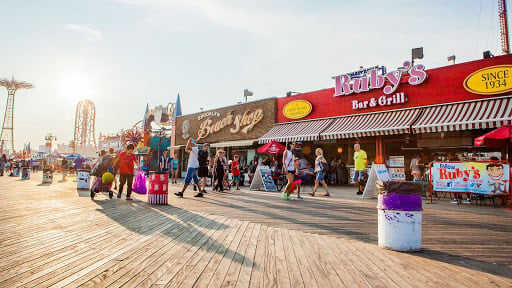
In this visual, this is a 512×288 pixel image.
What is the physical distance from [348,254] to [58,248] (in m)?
3.19

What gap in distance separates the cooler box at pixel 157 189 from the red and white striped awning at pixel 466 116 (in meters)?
11.0

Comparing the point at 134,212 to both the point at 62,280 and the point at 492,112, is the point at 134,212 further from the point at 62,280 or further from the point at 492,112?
the point at 492,112

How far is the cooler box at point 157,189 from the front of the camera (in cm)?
788

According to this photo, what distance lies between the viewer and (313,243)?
3984 mm

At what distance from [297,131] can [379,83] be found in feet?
17.3

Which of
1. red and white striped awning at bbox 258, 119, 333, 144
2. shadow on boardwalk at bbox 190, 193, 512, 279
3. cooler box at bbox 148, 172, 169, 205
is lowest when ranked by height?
shadow on boardwalk at bbox 190, 193, 512, 279

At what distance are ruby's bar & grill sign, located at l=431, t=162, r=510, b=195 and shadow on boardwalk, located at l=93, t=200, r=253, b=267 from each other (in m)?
7.62

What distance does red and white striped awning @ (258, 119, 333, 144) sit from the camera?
17933 mm

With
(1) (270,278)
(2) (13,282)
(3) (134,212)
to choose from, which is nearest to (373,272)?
(1) (270,278)

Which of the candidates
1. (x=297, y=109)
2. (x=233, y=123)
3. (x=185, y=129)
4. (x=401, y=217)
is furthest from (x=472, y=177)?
(x=185, y=129)

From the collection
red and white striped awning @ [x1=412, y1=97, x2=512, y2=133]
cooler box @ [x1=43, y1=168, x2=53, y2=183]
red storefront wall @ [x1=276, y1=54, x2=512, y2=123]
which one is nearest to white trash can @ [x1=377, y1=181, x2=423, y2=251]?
red and white striped awning @ [x1=412, y1=97, x2=512, y2=133]

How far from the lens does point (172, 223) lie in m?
5.22

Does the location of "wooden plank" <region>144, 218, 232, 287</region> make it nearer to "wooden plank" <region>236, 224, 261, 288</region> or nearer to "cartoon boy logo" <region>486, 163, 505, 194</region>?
"wooden plank" <region>236, 224, 261, 288</region>

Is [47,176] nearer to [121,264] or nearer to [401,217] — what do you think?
[121,264]
